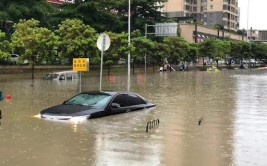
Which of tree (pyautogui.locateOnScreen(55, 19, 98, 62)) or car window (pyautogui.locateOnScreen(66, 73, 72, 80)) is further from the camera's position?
car window (pyautogui.locateOnScreen(66, 73, 72, 80))

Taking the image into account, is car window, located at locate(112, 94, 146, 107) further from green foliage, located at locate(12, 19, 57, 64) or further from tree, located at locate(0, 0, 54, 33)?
tree, located at locate(0, 0, 54, 33)

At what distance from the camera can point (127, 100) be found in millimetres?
16141

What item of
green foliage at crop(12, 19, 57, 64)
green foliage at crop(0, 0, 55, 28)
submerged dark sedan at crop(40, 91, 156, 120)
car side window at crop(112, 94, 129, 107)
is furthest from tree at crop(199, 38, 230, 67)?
car side window at crop(112, 94, 129, 107)

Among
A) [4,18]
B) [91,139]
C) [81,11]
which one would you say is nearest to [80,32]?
[4,18]

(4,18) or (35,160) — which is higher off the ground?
(4,18)

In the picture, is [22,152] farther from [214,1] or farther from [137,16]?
[214,1]

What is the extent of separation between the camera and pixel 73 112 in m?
13.9

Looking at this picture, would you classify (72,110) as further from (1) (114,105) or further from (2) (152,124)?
(2) (152,124)

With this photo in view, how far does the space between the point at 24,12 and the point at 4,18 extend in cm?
294

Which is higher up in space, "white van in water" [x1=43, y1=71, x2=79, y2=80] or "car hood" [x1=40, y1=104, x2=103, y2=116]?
"white van in water" [x1=43, y1=71, x2=79, y2=80]

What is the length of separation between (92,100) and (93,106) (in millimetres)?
398

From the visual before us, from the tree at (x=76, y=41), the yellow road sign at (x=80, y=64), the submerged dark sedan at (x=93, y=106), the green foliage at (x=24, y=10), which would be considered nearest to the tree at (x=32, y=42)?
the tree at (x=76, y=41)

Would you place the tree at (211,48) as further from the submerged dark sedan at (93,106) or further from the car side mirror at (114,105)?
the car side mirror at (114,105)

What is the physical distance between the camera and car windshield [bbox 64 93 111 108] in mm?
14820
